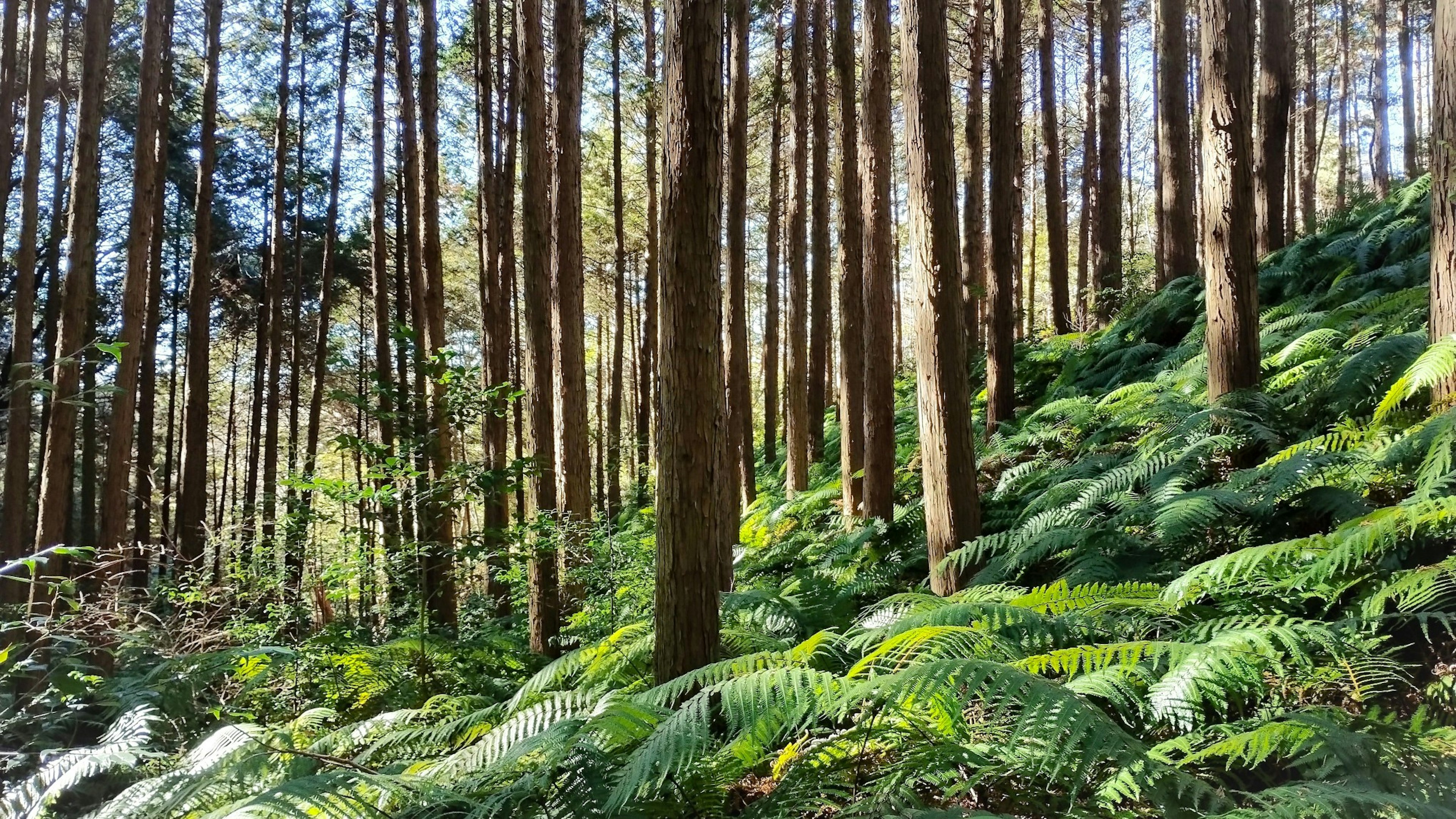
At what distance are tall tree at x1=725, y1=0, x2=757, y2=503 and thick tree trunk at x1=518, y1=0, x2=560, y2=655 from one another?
2.13 m

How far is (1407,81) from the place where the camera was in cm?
2284

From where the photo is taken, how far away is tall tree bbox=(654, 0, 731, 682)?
10.9 ft

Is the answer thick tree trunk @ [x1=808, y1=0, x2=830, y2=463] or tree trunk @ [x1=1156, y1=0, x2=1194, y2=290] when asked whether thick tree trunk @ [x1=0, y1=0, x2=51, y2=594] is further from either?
tree trunk @ [x1=1156, y1=0, x2=1194, y2=290]

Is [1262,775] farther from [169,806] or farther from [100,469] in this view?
[100,469]

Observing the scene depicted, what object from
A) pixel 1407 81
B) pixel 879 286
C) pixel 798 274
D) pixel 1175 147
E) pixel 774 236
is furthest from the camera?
pixel 1407 81

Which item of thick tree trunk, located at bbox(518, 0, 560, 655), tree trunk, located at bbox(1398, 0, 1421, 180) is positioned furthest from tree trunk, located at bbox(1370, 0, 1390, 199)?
thick tree trunk, located at bbox(518, 0, 560, 655)

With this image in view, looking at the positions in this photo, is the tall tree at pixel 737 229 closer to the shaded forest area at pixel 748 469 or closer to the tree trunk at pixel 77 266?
the shaded forest area at pixel 748 469

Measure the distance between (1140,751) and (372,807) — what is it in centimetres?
203

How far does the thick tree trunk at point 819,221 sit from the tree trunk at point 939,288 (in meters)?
6.32

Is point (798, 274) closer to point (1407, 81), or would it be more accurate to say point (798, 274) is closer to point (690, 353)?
point (690, 353)

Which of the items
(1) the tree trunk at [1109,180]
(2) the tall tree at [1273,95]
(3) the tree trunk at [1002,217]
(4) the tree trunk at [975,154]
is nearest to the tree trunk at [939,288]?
(3) the tree trunk at [1002,217]

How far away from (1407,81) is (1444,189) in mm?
26630

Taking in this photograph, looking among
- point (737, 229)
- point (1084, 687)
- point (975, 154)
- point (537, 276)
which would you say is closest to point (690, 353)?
point (1084, 687)

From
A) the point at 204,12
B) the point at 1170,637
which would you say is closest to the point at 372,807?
the point at 1170,637
